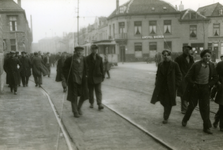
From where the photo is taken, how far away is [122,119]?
268 inches

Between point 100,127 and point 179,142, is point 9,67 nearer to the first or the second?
point 100,127

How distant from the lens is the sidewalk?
4986 mm

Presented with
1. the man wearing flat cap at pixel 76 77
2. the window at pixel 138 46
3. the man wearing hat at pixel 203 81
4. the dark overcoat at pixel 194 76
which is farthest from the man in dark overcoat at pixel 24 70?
the window at pixel 138 46

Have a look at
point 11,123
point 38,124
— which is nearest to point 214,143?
point 38,124

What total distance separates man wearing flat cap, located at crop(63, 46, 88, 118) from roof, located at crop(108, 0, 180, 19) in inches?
1556

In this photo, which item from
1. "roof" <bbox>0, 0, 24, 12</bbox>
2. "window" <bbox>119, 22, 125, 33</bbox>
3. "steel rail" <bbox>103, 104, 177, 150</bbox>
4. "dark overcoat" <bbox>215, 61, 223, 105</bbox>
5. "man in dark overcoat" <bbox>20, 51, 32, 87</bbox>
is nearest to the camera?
"steel rail" <bbox>103, 104, 177, 150</bbox>

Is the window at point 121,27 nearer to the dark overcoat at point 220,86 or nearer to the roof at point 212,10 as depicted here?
the roof at point 212,10

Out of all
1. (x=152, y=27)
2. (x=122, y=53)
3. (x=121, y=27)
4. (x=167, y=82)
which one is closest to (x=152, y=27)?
(x=152, y=27)

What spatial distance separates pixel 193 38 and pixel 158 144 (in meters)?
43.6

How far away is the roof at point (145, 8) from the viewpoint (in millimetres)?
45844

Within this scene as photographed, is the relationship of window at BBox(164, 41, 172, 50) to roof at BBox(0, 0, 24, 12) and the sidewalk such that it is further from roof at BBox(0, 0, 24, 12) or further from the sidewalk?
the sidewalk

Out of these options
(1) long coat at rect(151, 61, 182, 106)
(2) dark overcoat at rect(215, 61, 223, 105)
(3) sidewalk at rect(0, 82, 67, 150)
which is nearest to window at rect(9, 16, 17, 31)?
(3) sidewalk at rect(0, 82, 67, 150)

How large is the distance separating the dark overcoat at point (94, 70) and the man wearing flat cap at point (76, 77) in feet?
2.00

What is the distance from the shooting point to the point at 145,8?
4631cm
